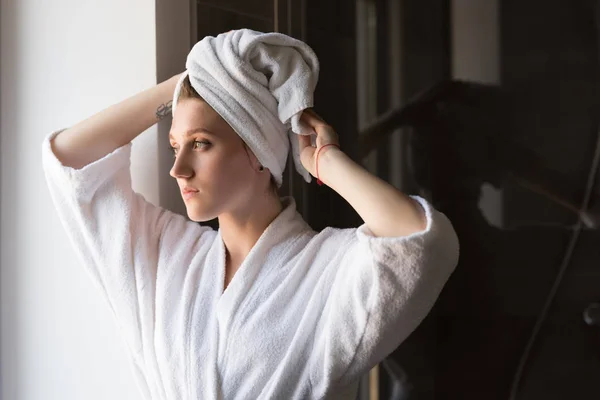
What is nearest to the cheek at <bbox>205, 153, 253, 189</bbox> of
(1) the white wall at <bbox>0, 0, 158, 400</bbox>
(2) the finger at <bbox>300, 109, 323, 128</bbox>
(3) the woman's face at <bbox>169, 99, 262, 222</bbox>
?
(3) the woman's face at <bbox>169, 99, 262, 222</bbox>

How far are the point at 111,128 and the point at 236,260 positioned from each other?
1.08 feet

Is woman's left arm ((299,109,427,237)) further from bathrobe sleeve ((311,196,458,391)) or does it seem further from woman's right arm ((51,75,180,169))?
woman's right arm ((51,75,180,169))

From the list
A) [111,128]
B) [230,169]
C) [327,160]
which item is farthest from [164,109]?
[327,160]

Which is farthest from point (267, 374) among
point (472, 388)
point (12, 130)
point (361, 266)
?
point (12, 130)

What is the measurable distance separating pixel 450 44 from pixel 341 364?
22.8 inches

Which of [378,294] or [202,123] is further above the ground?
[202,123]

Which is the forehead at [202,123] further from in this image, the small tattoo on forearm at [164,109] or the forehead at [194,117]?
the small tattoo on forearm at [164,109]

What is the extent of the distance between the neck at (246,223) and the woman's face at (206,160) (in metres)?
0.05

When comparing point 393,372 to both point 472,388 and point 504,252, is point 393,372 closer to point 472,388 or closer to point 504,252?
point 472,388

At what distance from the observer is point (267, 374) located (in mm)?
962

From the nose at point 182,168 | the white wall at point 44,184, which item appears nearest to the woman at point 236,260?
the nose at point 182,168

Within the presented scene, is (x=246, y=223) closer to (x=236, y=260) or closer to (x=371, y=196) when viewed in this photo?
(x=236, y=260)

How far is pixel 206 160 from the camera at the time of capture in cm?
100

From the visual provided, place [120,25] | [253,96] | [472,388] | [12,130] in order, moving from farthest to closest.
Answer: [12,130]
[120,25]
[472,388]
[253,96]
